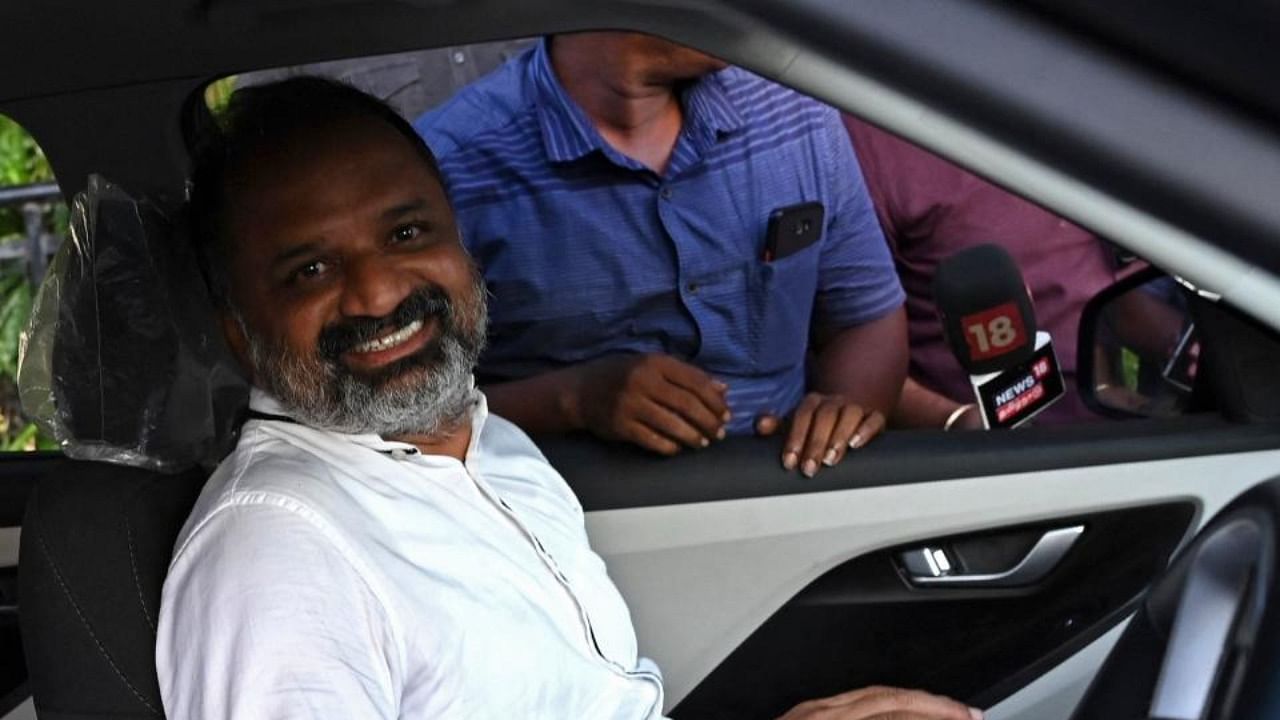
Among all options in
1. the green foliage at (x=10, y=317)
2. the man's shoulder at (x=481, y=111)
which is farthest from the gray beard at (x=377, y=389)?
the green foliage at (x=10, y=317)

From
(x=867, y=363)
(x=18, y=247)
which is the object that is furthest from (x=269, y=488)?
(x=18, y=247)

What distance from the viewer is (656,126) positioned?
2918 mm

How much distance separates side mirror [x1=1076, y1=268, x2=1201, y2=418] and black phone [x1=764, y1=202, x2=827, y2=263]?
0.52m

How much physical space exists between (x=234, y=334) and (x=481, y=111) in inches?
34.5

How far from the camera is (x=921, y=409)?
10.2 ft

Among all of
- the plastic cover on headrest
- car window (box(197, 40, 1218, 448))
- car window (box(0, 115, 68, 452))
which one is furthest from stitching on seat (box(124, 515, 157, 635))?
car window (box(0, 115, 68, 452))

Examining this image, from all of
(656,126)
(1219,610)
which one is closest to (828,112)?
(656,126)

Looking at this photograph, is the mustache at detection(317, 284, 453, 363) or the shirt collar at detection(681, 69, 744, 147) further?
the shirt collar at detection(681, 69, 744, 147)

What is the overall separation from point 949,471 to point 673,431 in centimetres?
38

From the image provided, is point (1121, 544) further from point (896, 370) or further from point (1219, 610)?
point (1219, 610)

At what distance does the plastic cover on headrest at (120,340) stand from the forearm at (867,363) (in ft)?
4.03

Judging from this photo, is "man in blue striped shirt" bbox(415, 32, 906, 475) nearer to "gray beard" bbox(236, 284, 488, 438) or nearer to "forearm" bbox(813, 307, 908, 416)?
"forearm" bbox(813, 307, 908, 416)

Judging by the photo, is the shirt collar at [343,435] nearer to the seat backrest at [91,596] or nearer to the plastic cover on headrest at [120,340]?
the plastic cover on headrest at [120,340]

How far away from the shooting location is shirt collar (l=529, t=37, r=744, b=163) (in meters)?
2.87
